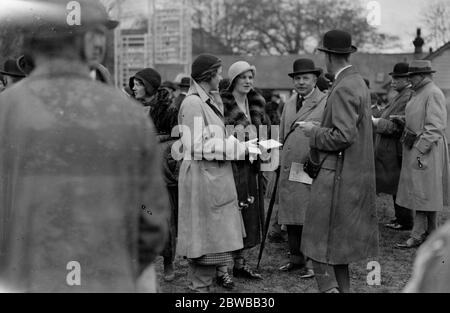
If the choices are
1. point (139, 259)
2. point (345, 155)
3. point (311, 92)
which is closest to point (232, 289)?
point (345, 155)

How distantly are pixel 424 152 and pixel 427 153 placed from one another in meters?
Result: 0.09

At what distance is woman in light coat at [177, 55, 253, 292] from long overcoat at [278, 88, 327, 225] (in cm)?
92

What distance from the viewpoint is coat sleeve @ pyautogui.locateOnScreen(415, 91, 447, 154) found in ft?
21.3

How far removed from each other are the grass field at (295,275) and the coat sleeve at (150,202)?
2.82 metres

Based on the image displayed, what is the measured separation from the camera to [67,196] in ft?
6.61

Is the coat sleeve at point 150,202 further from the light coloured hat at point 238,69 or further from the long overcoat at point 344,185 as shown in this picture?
the light coloured hat at point 238,69

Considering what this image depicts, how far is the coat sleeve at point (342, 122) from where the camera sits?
3992 millimetres

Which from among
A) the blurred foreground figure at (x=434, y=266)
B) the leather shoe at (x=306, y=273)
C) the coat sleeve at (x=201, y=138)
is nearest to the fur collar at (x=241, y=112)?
the coat sleeve at (x=201, y=138)

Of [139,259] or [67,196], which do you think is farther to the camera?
[139,259]

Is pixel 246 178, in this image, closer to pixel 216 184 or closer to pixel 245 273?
pixel 216 184

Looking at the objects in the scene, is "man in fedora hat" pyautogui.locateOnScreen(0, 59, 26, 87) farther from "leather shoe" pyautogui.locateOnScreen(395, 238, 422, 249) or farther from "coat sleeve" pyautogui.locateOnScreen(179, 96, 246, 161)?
"leather shoe" pyautogui.locateOnScreen(395, 238, 422, 249)

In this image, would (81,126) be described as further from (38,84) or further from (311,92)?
(311,92)
